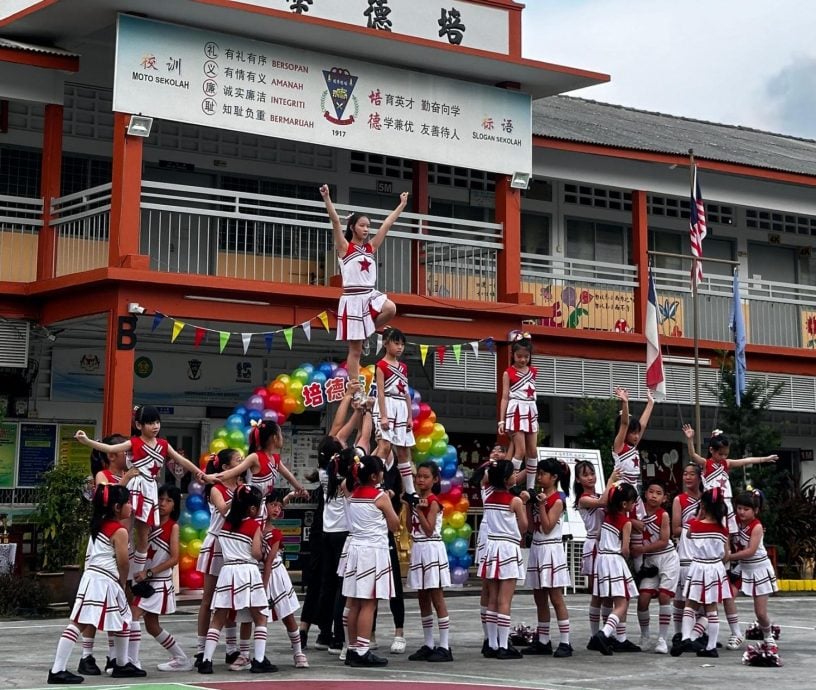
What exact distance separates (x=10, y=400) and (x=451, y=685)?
12330 millimetres

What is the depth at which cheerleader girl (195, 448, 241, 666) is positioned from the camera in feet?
38.9

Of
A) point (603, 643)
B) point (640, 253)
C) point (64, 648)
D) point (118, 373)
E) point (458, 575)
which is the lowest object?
point (603, 643)

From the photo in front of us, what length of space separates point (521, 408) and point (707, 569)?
2345 millimetres

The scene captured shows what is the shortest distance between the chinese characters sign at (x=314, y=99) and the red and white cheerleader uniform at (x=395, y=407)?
7.27 meters

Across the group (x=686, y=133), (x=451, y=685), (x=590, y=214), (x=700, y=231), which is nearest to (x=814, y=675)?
(x=451, y=685)

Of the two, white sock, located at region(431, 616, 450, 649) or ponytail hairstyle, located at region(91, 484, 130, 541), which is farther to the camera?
white sock, located at region(431, 616, 450, 649)

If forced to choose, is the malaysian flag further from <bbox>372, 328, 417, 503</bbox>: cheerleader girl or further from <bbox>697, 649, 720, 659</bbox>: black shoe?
<bbox>372, 328, 417, 503</bbox>: cheerleader girl

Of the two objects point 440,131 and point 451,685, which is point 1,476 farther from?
point 451,685

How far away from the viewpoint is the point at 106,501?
36.3ft

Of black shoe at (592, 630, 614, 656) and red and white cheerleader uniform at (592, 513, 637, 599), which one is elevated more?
red and white cheerleader uniform at (592, 513, 637, 599)

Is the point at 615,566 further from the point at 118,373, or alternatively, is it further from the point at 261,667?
the point at 118,373

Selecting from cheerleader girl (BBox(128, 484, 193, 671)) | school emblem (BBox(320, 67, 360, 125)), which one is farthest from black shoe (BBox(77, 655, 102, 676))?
school emblem (BBox(320, 67, 360, 125))

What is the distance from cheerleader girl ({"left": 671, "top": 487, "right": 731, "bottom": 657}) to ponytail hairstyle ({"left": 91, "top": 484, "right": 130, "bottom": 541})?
554 centimetres

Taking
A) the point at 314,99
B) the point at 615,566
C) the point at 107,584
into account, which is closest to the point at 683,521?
the point at 615,566
